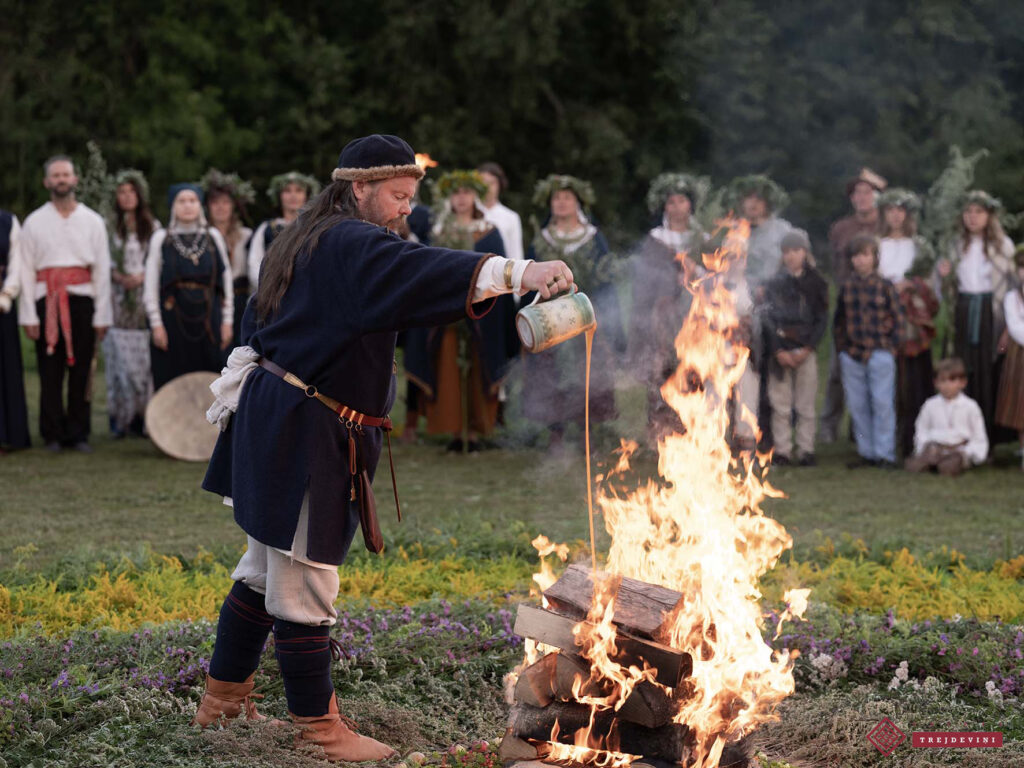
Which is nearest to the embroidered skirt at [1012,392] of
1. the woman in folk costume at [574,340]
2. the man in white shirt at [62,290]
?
the woman in folk costume at [574,340]

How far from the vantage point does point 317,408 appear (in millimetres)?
4117

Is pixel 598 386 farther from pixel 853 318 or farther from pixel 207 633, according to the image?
pixel 207 633

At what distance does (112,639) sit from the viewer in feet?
16.6

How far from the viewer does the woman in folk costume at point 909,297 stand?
34.7 ft

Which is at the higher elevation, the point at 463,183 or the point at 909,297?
the point at 463,183

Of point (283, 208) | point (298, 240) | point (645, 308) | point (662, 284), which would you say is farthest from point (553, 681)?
point (283, 208)

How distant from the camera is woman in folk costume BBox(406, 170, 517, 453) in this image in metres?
10.8

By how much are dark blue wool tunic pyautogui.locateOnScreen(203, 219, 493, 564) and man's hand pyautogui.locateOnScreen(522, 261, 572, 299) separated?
0.65 feet

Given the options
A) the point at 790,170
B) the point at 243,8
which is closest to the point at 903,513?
the point at 790,170

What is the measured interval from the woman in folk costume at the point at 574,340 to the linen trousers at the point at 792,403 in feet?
4.89

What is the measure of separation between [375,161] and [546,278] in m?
0.78

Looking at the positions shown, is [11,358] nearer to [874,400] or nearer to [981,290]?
[874,400]

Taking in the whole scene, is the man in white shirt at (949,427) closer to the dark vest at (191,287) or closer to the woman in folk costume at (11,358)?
the dark vest at (191,287)

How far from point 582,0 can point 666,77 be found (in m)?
1.88
